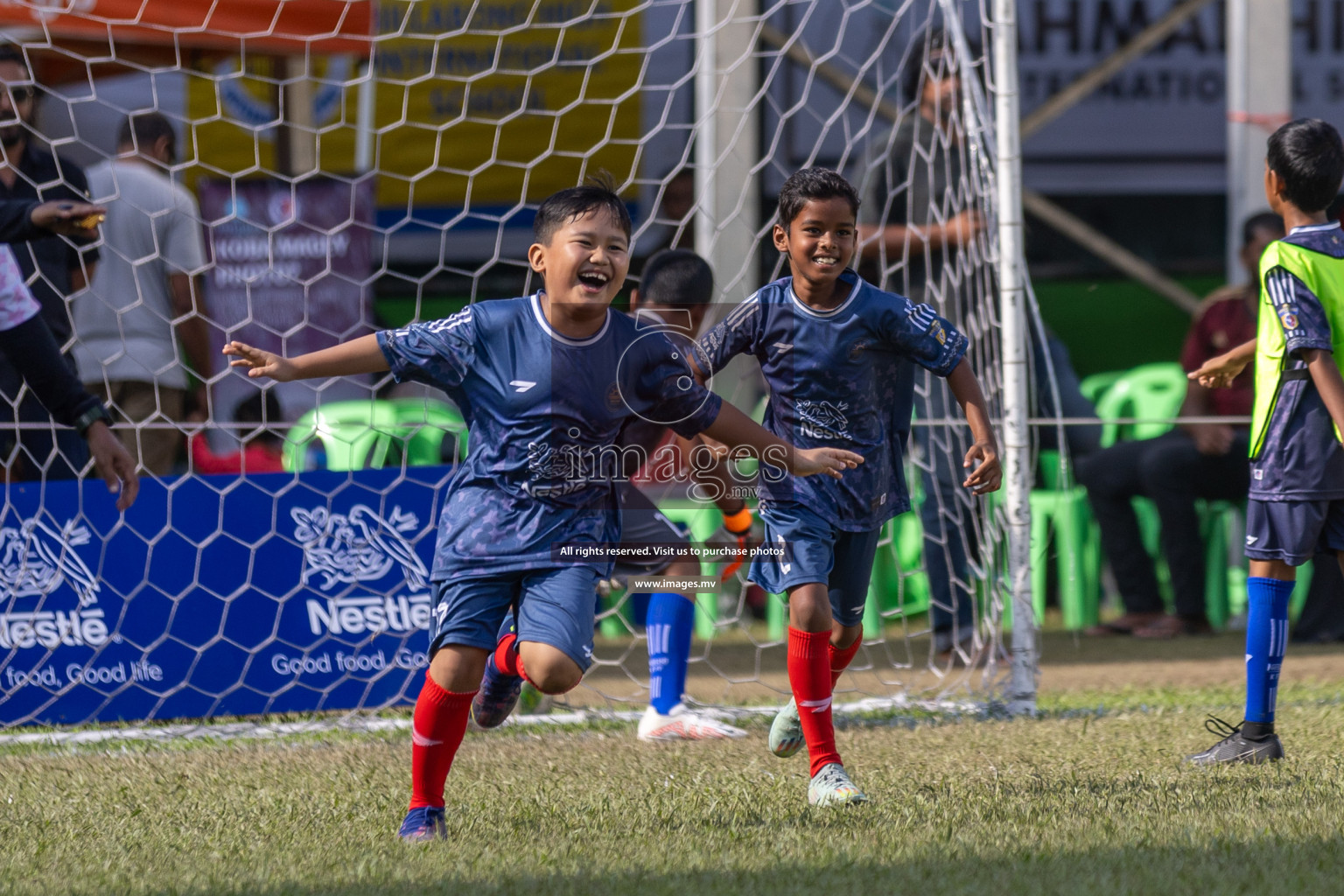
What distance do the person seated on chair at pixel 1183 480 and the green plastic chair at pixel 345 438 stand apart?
3.28 meters

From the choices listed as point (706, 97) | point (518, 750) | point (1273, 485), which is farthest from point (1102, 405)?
point (518, 750)

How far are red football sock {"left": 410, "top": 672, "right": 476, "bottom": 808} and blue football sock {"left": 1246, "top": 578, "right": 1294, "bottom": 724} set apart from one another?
2091 mm

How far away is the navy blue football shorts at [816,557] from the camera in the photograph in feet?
12.1

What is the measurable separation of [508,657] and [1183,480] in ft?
14.1

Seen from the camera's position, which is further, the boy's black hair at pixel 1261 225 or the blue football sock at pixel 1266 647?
the boy's black hair at pixel 1261 225

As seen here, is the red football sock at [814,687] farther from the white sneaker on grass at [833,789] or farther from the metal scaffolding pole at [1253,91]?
the metal scaffolding pole at [1253,91]

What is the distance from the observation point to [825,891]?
2.67 meters

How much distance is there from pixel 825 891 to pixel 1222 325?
5.29 meters

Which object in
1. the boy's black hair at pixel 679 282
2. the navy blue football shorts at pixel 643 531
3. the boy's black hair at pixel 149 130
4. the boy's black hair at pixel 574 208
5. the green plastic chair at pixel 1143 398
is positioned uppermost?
the boy's black hair at pixel 149 130

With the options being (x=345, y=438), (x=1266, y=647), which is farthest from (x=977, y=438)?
(x=345, y=438)

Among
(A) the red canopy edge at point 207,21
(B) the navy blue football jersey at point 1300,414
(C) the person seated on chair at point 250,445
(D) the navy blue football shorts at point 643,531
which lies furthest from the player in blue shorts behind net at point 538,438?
(A) the red canopy edge at point 207,21

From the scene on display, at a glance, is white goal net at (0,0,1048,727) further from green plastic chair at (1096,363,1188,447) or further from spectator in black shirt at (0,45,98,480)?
green plastic chair at (1096,363,1188,447)

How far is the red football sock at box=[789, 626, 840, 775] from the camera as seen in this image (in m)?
3.63

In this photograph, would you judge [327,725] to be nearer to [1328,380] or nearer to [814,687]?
[814,687]
